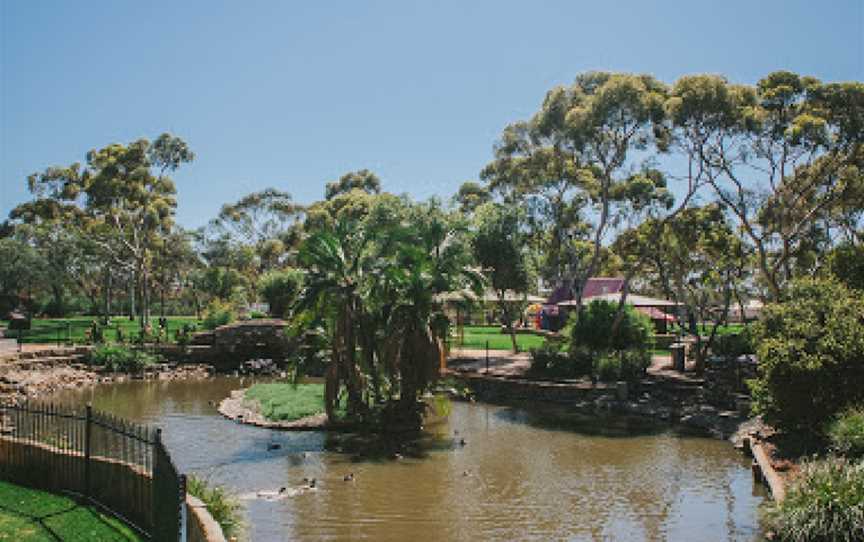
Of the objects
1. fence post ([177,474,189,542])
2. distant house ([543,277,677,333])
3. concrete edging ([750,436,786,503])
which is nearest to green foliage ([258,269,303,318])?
distant house ([543,277,677,333])

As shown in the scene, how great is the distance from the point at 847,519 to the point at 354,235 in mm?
13646

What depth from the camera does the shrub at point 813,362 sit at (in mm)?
15383

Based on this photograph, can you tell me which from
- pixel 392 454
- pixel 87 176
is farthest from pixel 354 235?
pixel 87 176

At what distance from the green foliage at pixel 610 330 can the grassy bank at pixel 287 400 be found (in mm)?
10450

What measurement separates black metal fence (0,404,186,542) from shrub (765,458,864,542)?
8491mm

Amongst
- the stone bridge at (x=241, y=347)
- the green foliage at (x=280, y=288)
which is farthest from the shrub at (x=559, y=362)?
the green foliage at (x=280, y=288)

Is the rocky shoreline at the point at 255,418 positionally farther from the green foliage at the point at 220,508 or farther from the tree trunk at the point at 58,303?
the tree trunk at the point at 58,303

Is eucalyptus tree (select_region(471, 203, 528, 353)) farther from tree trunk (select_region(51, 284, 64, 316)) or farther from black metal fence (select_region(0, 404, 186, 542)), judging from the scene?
tree trunk (select_region(51, 284, 64, 316))

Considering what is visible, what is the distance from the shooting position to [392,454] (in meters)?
18.0

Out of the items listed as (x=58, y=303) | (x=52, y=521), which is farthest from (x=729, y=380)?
(x=58, y=303)

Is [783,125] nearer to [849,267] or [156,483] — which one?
[849,267]

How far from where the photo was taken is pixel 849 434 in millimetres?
13289

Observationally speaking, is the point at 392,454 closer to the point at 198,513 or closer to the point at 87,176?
the point at 198,513

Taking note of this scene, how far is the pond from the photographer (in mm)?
12727
